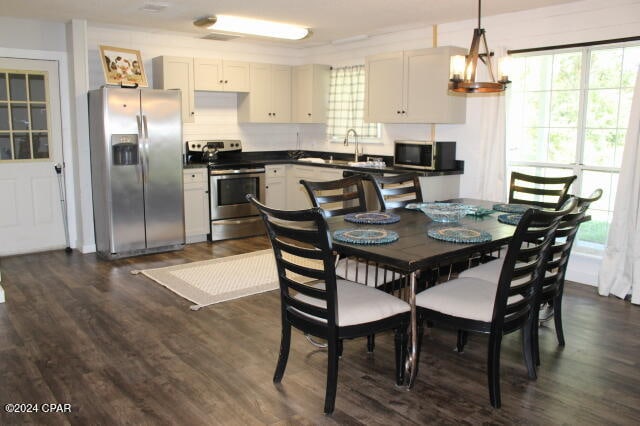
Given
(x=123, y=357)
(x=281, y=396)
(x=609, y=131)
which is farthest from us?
(x=609, y=131)

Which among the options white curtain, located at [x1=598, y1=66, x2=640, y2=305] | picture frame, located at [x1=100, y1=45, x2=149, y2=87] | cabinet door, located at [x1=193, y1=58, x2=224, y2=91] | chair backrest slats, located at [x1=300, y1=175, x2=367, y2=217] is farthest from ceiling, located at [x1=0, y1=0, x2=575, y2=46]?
chair backrest slats, located at [x1=300, y1=175, x2=367, y2=217]

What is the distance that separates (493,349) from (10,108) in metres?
5.19

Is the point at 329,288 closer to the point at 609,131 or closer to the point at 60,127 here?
the point at 609,131


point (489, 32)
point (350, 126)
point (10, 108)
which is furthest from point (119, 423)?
point (350, 126)

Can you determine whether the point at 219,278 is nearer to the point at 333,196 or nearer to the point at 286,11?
the point at 333,196

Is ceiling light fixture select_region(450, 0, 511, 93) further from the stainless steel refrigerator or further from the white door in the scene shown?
the white door

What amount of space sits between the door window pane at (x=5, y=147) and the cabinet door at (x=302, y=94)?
3.29 meters

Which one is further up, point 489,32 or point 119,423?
point 489,32

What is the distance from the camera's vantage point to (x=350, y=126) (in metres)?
6.88

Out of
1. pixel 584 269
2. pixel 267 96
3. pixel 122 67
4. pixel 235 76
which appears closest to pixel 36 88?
pixel 122 67

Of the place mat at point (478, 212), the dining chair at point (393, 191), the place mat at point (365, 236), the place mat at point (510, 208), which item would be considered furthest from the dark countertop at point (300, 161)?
the place mat at point (365, 236)

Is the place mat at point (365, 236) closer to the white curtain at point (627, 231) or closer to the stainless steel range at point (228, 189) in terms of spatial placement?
the white curtain at point (627, 231)

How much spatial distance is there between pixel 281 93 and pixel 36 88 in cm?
282

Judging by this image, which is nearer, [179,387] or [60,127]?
[179,387]
